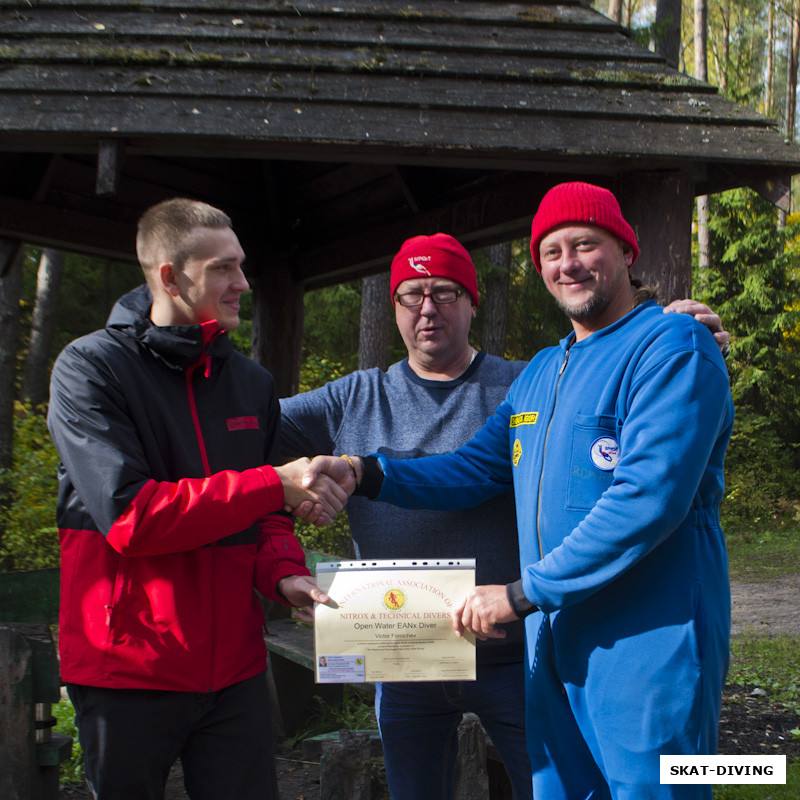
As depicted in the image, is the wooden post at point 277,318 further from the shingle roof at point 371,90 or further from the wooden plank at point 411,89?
the wooden plank at point 411,89

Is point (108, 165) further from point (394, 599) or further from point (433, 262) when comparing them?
point (394, 599)

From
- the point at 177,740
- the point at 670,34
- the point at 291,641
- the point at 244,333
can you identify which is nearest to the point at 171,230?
the point at 177,740

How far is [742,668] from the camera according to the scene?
726 cm

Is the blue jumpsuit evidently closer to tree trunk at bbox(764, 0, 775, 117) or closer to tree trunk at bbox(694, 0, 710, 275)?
tree trunk at bbox(694, 0, 710, 275)

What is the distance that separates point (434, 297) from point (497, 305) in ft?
40.5

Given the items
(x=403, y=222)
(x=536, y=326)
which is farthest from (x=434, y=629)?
(x=536, y=326)

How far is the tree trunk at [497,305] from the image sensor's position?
15.0 meters

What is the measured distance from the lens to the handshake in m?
2.53

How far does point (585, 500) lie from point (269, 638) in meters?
3.52

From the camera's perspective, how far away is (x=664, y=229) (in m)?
3.65

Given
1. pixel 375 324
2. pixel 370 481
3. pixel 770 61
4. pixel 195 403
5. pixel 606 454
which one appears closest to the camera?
pixel 606 454

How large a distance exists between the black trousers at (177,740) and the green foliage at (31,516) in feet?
22.8

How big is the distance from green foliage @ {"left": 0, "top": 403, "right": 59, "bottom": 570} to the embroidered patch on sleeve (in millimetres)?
6956

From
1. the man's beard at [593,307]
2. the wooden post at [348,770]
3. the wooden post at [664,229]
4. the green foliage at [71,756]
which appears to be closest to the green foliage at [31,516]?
the green foliage at [71,756]
